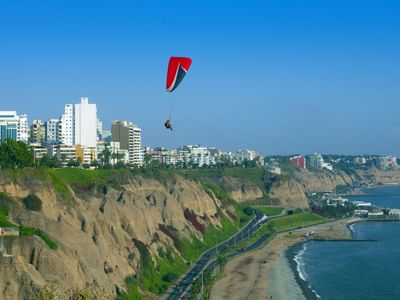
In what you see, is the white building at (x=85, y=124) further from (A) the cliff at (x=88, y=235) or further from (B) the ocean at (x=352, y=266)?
(B) the ocean at (x=352, y=266)

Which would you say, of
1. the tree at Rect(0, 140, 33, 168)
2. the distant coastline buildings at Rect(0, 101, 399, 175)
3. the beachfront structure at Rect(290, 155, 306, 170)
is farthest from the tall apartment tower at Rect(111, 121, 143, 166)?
the beachfront structure at Rect(290, 155, 306, 170)

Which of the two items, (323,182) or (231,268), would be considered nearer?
(231,268)

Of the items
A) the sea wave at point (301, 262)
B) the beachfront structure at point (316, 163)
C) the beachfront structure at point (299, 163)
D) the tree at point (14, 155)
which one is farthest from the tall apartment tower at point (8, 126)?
the beachfront structure at point (316, 163)

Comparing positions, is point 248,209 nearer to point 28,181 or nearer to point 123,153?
point 123,153

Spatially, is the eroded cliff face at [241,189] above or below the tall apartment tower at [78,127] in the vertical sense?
below

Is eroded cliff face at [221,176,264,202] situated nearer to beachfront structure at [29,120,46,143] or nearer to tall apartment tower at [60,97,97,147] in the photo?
tall apartment tower at [60,97,97,147]

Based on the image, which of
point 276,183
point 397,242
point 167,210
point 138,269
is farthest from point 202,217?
point 276,183

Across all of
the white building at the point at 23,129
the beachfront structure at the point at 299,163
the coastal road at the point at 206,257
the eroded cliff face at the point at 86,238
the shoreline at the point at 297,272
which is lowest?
the shoreline at the point at 297,272
